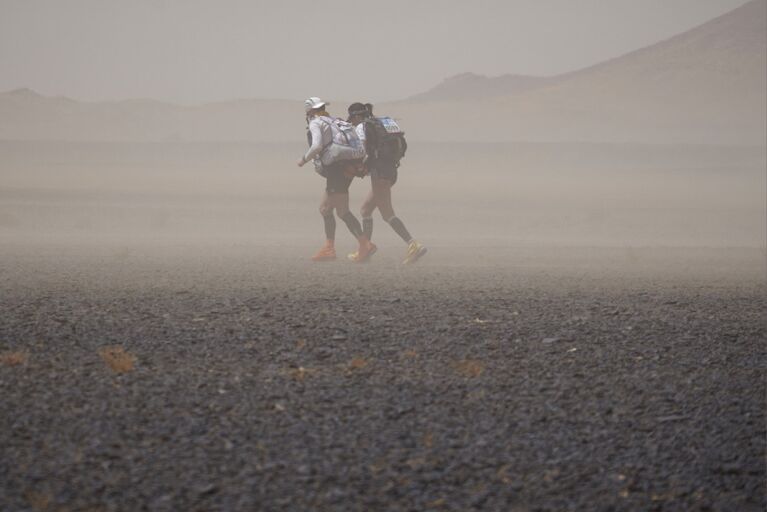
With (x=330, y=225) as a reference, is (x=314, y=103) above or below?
above

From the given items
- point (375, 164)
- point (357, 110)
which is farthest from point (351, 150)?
point (357, 110)

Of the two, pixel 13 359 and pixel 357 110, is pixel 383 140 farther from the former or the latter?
pixel 13 359

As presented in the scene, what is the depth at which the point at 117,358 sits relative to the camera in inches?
240

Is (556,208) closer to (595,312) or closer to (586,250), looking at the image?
(586,250)

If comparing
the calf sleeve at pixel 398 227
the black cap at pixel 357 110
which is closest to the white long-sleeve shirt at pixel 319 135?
the black cap at pixel 357 110

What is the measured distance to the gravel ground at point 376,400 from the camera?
4.46m

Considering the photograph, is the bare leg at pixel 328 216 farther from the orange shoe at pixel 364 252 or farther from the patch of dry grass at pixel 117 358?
the patch of dry grass at pixel 117 358

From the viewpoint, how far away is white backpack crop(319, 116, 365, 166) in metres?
12.6

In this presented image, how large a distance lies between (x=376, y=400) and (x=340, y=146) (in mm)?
7394

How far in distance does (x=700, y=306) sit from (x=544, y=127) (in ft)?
263

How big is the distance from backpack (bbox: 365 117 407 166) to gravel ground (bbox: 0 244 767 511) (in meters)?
3.82

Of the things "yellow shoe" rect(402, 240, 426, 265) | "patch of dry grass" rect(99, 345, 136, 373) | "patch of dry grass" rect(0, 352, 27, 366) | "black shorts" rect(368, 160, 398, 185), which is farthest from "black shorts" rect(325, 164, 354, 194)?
"patch of dry grass" rect(0, 352, 27, 366)

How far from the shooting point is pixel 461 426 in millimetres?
5203

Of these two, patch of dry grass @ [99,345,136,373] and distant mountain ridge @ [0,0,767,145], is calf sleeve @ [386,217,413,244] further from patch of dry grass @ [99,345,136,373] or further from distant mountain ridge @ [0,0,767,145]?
distant mountain ridge @ [0,0,767,145]
